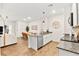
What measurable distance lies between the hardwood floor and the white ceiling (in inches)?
17.3

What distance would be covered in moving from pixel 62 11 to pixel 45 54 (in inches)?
31.3

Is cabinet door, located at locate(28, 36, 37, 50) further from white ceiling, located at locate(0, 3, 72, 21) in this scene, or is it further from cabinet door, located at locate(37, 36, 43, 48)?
white ceiling, located at locate(0, 3, 72, 21)

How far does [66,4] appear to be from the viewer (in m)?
1.95

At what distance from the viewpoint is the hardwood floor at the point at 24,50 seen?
195 cm

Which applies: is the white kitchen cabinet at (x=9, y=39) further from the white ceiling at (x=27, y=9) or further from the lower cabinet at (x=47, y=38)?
the lower cabinet at (x=47, y=38)

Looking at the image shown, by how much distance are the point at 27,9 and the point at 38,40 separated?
572 mm

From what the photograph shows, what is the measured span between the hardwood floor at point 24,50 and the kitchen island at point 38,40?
67 millimetres

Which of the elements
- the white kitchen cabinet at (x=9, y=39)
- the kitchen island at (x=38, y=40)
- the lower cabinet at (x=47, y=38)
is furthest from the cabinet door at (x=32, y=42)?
the white kitchen cabinet at (x=9, y=39)

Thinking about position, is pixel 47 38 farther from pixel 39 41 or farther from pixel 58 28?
pixel 58 28

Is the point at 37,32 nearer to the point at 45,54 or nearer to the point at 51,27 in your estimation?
the point at 51,27

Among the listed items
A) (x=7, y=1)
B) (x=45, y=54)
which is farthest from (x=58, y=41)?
(x=7, y=1)

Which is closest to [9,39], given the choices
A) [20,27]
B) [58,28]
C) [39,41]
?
[20,27]

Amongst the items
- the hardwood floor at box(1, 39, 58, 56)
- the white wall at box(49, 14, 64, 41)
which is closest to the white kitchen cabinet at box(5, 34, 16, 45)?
the hardwood floor at box(1, 39, 58, 56)

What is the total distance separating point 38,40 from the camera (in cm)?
201
